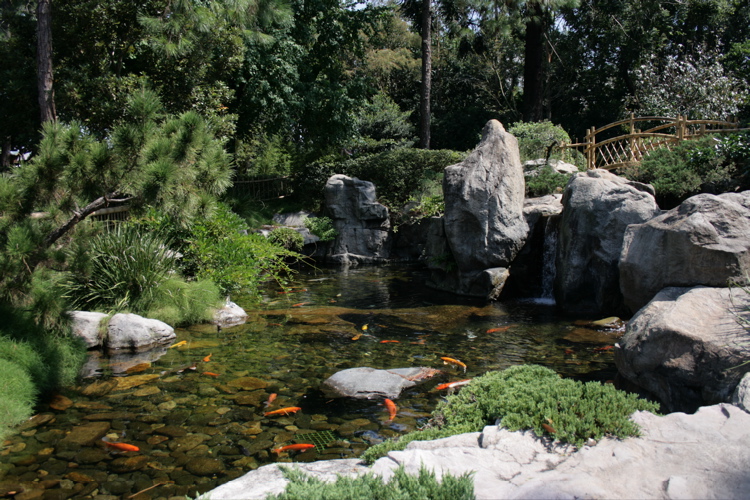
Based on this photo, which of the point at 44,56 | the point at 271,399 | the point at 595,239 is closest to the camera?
the point at 271,399

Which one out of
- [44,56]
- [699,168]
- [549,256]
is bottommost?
[549,256]

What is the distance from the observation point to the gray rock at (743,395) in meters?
3.44

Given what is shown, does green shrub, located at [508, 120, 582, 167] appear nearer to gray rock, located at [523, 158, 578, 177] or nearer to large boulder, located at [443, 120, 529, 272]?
gray rock, located at [523, 158, 578, 177]

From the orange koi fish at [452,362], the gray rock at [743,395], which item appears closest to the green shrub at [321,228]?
the orange koi fish at [452,362]

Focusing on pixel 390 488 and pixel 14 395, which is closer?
pixel 390 488

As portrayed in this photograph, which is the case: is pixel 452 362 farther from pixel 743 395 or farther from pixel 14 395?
pixel 14 395

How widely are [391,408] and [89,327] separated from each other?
409cm

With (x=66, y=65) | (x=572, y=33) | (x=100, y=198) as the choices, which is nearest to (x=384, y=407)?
(x=100, y=198)

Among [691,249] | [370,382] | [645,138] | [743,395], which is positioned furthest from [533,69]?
[743,395]

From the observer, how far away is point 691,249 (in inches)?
210

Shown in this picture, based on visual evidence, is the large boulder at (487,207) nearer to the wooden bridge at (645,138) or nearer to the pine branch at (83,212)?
the wooden bridge at (645,138)

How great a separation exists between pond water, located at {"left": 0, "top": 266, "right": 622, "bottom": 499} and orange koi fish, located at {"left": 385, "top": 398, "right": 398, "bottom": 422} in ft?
0.20

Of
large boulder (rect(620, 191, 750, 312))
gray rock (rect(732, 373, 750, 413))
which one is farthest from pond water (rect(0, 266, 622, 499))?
gray rock (rect(732, 373, 750, 413))

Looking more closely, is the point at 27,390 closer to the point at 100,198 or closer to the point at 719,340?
the point at 100,198
